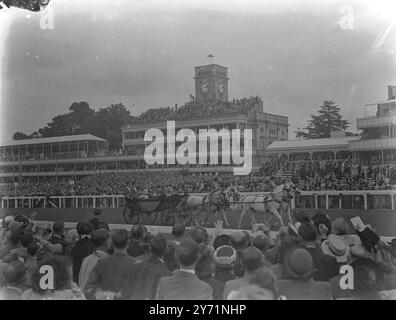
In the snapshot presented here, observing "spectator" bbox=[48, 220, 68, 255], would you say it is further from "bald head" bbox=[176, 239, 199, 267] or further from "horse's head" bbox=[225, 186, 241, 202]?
"horse's head" bbox=[225, 186, 241, 202]

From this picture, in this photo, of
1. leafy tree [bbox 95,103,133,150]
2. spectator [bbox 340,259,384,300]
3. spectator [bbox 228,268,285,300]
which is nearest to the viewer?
spectator [bbox 228,268,285,300]

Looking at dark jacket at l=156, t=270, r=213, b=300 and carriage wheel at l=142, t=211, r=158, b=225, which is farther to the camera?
carriage wheel at l=142, t=211, r=158, b=225

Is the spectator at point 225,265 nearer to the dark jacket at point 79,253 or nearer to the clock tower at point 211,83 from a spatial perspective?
the dark jacket at point 79,253

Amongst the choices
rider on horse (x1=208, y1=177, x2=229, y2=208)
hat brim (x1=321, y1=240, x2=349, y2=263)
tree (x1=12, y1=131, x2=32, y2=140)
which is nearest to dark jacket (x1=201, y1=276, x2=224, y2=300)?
rider on horse (x1=208, y1=177, x2=229, y2=208)

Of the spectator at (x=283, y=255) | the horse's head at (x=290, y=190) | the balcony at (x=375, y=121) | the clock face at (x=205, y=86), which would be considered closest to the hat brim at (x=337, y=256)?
the spectator at (x=283, y=255)

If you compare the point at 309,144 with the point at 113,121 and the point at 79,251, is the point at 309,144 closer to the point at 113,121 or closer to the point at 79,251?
the point at 113,121
